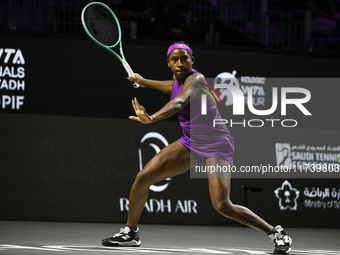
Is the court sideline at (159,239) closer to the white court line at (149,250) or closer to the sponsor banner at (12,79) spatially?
the white court line at (149,250)

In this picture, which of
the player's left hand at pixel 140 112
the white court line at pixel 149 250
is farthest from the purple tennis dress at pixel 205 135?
the white court line at pixel 149 250

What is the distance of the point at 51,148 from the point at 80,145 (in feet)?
1.33

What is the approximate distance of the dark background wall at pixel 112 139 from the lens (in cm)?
754

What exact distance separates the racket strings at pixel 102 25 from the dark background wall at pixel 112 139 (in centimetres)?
232

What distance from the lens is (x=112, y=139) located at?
26.1 ft

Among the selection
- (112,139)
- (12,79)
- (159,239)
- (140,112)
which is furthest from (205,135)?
(12,79)

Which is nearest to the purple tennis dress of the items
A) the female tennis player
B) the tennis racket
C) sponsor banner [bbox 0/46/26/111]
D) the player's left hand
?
the female tennis player

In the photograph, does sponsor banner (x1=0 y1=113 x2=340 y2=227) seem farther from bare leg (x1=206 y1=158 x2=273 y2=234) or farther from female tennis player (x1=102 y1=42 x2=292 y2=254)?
bare leg (x1=206 y1=158 x2=273 y2=234)

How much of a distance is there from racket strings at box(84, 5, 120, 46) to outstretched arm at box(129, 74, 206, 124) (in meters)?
1.31

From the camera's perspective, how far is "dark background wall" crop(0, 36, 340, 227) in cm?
754

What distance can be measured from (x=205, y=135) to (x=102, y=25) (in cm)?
166

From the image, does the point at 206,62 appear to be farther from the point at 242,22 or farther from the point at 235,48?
the point at 242,22

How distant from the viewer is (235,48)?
8453 mm

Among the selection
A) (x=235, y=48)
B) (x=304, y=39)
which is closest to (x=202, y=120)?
(x=235, y=48)
